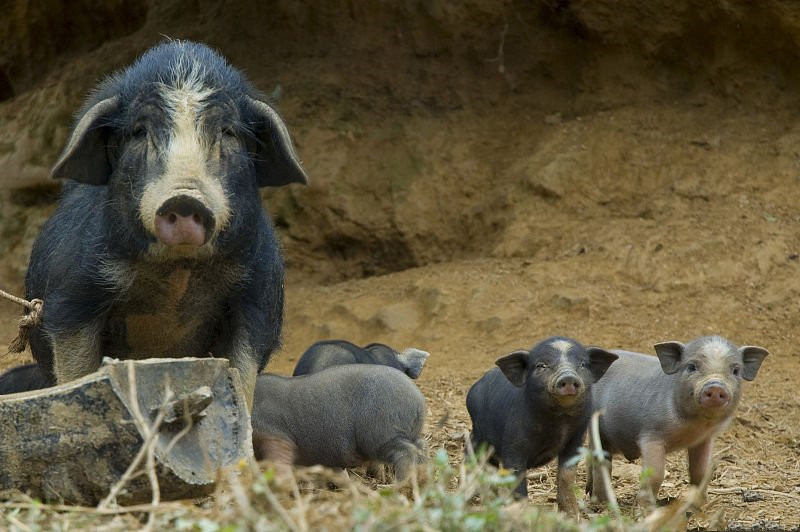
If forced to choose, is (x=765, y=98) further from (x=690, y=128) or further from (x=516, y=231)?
(x=516, y=231)

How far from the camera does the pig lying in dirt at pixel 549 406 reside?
591 cm

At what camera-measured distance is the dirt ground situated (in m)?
9.37

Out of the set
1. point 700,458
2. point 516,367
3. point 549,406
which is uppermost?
point 516,367

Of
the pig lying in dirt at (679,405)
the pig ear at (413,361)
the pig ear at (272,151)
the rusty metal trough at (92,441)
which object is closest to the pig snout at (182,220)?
the rusty metal trough at (92,441)

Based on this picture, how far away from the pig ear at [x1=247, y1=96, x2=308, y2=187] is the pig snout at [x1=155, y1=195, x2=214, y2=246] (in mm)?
850

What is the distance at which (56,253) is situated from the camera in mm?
5738

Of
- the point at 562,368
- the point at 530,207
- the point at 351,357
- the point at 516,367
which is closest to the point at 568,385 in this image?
the point at 562,368

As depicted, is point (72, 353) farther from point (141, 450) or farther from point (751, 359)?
point (751, 359)

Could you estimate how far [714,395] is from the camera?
6.06 meters

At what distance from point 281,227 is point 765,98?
4103mm

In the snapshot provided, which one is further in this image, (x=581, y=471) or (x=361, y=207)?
(x=361, y=207)

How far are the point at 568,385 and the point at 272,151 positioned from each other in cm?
169

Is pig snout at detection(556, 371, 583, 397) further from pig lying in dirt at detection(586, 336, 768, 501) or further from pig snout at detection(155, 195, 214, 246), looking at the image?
pig snout at detection(155, 195, 214, 246)

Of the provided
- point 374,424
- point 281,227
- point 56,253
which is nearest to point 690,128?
point 281,227
